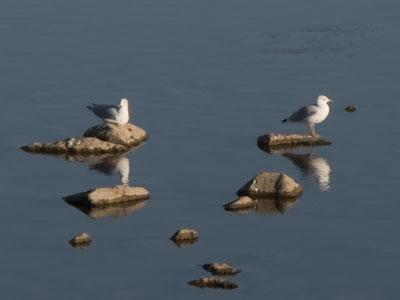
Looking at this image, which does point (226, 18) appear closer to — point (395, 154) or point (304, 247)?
point (395, 154)

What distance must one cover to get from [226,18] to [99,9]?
5.68 m

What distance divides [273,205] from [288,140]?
5525mm

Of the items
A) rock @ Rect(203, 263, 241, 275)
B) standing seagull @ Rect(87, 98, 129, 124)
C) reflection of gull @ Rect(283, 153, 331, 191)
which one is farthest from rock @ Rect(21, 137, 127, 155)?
rock @ Rect(203, 263, 241, 275)

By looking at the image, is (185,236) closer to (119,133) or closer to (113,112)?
(119,133)

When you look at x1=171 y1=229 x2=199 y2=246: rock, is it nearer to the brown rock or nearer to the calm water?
the brown rock

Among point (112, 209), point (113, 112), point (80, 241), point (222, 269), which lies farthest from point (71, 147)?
point (222, 269)

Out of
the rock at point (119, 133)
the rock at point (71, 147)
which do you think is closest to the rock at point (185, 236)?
the rock at point (71, 147)

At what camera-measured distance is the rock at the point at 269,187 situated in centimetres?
3459

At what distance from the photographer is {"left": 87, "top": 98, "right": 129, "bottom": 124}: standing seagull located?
39500mm

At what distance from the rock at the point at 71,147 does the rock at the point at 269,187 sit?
18.3ft

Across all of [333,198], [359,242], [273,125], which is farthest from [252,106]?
[359,242]

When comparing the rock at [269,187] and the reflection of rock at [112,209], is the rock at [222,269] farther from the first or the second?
the rock at [269,187]

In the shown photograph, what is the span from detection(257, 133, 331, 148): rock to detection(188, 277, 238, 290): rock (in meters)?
10.5

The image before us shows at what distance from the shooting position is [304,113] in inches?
1578
